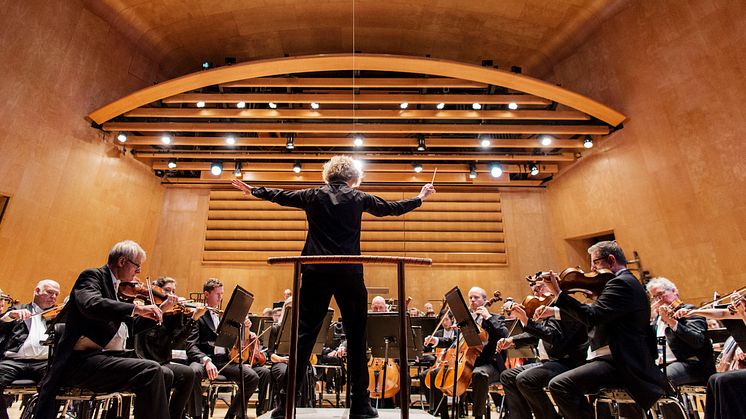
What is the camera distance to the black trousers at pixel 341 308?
221cm

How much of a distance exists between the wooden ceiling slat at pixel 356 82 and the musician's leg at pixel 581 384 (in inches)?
195

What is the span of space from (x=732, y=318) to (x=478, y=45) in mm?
6723

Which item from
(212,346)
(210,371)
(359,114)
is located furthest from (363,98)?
(210,371)

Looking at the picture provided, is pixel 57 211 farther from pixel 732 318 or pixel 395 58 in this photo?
pixel 732 318

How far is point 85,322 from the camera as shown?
2.35m

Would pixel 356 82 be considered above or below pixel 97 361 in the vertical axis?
above

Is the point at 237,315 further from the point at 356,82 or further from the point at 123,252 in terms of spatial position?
the point at 356,82

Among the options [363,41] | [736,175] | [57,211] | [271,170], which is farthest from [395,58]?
[57,211]

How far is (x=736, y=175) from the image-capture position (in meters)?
5.31

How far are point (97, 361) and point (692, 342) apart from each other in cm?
385

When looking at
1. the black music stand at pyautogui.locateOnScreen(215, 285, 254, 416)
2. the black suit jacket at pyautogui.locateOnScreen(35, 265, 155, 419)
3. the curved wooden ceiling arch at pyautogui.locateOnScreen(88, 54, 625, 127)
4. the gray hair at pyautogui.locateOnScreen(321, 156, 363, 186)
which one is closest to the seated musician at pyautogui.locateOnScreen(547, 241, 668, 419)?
the gray hair at pyautogui.locateOnScreen(321, 156, 363, 186)

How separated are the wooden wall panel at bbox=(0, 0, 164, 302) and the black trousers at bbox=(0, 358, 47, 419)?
325 centimetres

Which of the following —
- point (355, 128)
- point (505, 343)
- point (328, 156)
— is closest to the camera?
point (505, 343)

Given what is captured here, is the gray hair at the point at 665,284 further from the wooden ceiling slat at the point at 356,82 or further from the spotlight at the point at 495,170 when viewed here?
the spotlight at the point at 495,170
